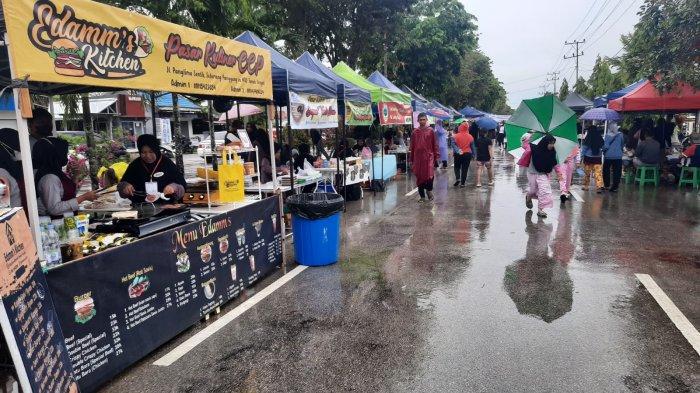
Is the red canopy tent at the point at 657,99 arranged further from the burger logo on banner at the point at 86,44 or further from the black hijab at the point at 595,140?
the burger logo on banner at the point at 86,44

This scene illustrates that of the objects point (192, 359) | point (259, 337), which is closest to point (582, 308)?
point (259, 337)

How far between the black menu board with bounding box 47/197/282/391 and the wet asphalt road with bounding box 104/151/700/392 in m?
0.24

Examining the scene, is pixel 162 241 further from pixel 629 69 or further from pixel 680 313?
pixel 629 69

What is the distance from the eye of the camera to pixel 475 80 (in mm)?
59875

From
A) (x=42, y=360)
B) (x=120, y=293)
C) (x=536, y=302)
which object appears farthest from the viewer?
(x=536, y=302)

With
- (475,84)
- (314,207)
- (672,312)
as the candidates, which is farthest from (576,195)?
(475,84)

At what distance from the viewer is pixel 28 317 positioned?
8.87 ft

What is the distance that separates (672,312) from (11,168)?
6201mm

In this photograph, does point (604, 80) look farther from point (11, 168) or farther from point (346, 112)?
point (11, 168)

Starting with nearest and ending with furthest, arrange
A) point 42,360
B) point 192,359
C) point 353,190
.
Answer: point 42,360, point 192,359, point 353,190

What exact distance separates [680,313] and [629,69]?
10.6 m

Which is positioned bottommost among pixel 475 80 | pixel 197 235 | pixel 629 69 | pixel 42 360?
pixel 42 360

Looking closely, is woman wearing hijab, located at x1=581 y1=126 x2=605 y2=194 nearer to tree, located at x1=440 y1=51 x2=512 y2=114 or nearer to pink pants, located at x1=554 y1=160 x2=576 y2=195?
pink pants, located at x1=554 y1=160 x2=576 y2=195

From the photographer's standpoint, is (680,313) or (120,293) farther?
(680,313)
